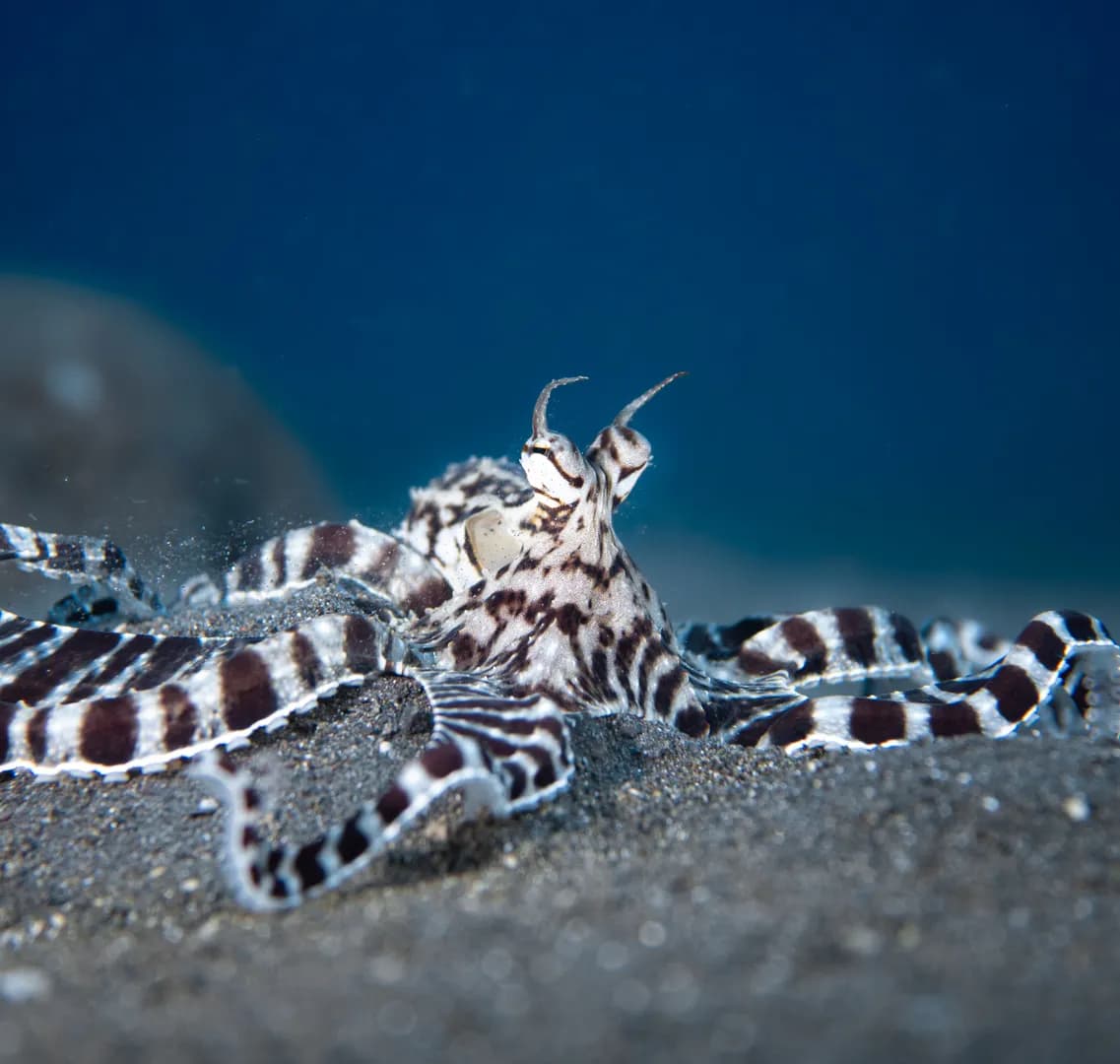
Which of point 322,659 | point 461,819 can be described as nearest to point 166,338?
point 322,659

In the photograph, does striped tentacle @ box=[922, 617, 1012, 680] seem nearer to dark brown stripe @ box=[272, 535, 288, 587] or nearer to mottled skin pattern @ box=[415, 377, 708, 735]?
mottled skin pattern @ box=[415, 377, 708, 735]

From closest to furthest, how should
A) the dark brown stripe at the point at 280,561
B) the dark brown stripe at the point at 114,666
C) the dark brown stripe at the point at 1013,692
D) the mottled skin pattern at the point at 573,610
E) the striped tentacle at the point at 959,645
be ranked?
the mottled skin pattern at the point at 573,610 < the dark brown stripe at the point at 114,666 < the dark brown stripe at the point at 1013,692 < the dark brown stripe at the point at 280,561 < the striped tentacle at the point at 959,645

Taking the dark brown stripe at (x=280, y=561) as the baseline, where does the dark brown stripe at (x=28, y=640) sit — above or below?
below

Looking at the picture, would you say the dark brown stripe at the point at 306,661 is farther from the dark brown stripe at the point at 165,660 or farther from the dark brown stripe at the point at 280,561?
the dark brown stripe at the point at 280,561

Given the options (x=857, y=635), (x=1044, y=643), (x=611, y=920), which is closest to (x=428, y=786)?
(x=611, y=920)

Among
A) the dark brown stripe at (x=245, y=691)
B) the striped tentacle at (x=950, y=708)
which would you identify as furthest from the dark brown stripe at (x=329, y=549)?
the striped tentacle at (x=950, y=708)

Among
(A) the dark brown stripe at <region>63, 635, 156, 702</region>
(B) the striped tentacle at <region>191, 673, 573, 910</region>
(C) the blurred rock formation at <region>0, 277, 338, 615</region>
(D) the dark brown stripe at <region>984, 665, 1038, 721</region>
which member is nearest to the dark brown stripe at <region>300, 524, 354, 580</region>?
(C) the blurred rock formation at <region>0, 277, 338, 615</region>

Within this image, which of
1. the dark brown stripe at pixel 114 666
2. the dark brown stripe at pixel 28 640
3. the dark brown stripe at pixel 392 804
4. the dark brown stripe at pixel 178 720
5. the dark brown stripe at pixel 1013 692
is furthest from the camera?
the dark brown stripe at pixel 28 640

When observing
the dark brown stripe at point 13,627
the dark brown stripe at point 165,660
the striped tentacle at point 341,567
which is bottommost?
the dark brown stripe at point 165,660
